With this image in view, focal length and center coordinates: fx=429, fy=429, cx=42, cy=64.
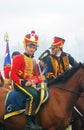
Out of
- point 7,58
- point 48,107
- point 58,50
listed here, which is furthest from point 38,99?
point 7,58

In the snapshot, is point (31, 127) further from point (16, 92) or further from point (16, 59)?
point (16, 59)

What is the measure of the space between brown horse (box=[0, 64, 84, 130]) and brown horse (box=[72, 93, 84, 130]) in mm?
657

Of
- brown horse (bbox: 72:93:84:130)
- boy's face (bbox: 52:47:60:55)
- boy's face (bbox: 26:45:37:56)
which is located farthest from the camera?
boy's face (bbox: 52:47:60:55)

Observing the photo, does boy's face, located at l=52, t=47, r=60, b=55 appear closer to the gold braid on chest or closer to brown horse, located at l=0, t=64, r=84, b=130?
brown horse, located at l=0, t=64, r=84, b=130

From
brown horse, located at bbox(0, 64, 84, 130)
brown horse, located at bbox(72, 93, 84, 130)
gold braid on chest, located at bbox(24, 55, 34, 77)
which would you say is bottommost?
brown horse, located at bbox(72, 93, 84, 130)

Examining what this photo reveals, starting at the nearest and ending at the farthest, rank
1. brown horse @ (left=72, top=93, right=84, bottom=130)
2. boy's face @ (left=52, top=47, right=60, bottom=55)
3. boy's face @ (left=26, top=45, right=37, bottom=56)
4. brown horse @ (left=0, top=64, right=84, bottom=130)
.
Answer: brown horse @ (left=0, top=64, right=84, bottom=130), boy's face @ (left=26, top=45, right=37, bottom=56), brown horse @ (left=72, top=93, right=84, bottom=130), boy's face @ (left=52, top=47, right=60, bottom=55)

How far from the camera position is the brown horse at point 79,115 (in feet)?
39.3

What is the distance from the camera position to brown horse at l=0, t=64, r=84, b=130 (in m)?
10.7

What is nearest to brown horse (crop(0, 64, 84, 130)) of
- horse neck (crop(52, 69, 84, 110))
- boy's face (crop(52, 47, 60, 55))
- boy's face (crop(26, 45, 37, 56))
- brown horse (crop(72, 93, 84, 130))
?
horse neck (crop(52, 69, 84, 110))

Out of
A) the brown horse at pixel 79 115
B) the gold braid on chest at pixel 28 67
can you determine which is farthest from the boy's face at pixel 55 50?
the gold braid on chest at pixel 28 67

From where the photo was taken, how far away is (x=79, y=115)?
480 inches

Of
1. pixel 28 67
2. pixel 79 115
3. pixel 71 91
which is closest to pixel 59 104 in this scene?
pixel 71 91

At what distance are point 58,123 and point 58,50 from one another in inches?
116

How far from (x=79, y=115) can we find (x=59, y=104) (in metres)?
1.56
